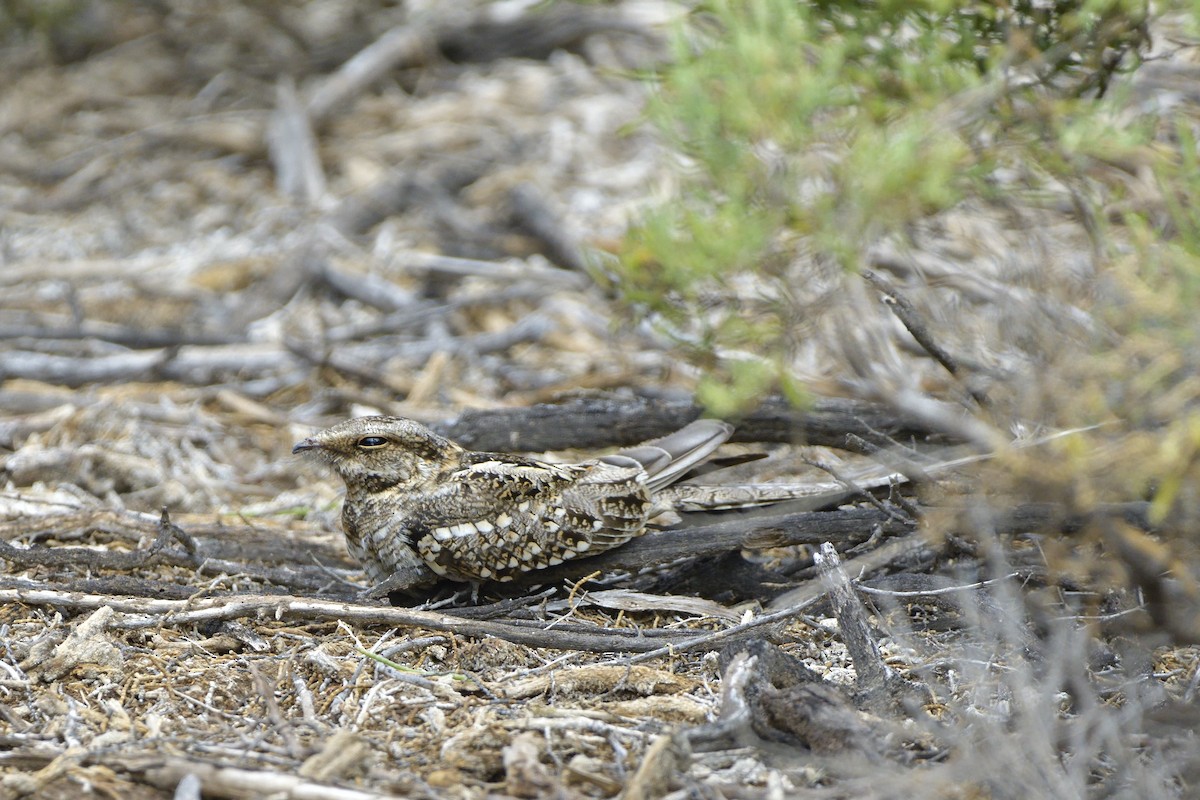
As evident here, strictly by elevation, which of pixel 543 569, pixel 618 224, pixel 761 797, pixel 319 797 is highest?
pixel 319 797

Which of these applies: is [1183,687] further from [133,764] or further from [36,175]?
[36,175]

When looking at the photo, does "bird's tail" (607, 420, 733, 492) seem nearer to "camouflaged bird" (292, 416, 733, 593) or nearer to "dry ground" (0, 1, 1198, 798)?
"camouflaged bird" (292, 416, 733, 593)

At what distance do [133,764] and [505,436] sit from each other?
206cm

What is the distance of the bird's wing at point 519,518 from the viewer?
3.50m

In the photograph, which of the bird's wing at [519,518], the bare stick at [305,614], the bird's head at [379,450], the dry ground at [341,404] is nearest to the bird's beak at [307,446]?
the bird's head at [379,450]

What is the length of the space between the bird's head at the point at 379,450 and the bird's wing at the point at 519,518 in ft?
0.52

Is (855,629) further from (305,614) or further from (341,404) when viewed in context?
(341,404)

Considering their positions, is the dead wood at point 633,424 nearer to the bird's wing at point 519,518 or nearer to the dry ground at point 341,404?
the dry ground at point 341,404

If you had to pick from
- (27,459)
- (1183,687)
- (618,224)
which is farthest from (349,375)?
(1183,687)

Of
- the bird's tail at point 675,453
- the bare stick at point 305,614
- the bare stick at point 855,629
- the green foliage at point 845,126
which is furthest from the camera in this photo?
the bird's tail at point 675,453

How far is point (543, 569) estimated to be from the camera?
365 cm

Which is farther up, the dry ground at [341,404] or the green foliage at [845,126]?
the green foliage at [845,126]

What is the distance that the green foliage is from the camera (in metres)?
3.03

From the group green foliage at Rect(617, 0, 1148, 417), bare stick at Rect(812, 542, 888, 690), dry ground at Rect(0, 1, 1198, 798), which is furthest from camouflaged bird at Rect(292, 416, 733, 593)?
bare stick at Rect(812, 542, 888, 690)
